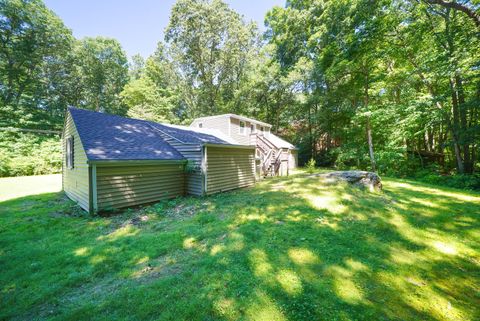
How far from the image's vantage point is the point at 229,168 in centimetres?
1059

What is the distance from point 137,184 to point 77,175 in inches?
102

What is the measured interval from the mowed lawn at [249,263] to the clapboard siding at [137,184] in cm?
72

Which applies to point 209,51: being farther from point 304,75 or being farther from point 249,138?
point 249,138

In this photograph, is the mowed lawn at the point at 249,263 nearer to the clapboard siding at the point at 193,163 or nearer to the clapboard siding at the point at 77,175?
the clapboard siding at the point at 77,175

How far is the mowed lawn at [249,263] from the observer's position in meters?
2.66

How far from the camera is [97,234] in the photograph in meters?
5.27

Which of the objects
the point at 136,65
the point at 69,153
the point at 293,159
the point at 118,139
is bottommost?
the point at 293,159

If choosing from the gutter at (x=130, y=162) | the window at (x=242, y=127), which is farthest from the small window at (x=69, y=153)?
the window at (x=242, y=127)

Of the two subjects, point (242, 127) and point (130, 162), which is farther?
point (242, 127)

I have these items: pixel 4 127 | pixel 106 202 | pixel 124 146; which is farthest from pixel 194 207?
pixel 4 127

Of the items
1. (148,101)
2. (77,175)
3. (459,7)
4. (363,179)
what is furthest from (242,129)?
(148,101)

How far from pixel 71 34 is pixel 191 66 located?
15.8 metres

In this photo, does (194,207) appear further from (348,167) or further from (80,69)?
(80,69)

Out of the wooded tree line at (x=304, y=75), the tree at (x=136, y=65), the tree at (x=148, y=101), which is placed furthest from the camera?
the tree at (x=136, y=65)
